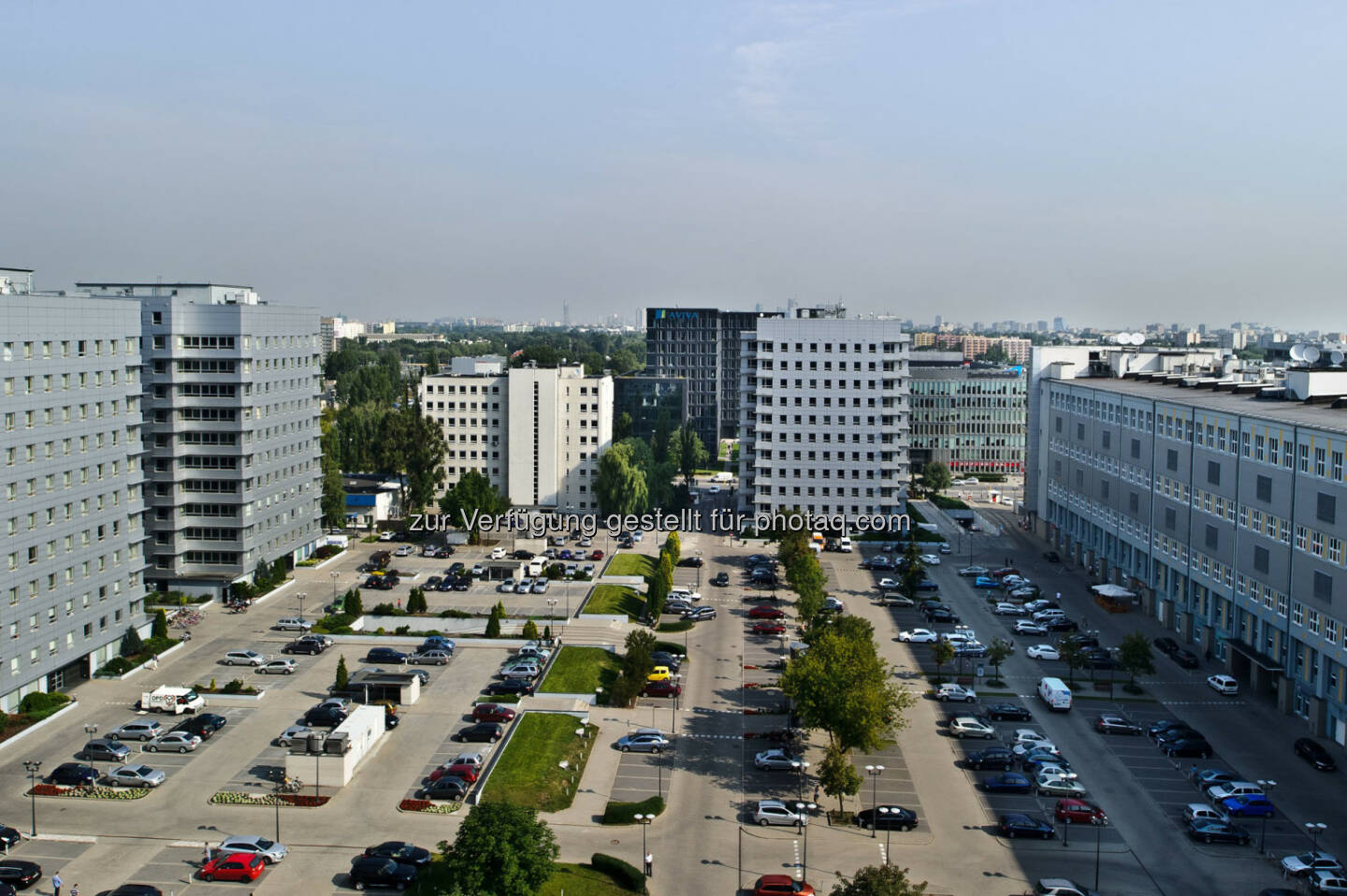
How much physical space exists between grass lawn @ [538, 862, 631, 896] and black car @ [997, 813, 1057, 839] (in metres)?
13.2

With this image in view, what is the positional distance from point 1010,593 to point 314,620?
43.0m

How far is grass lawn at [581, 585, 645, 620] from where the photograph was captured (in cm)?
6556

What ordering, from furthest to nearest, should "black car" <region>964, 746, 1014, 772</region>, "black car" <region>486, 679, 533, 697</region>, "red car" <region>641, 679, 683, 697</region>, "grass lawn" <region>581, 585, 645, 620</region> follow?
"grass lawn" <region>581, 585, 645, 620</region>, "red car" <region>641, 679, 683, 697</region>, "black car" <region>486, 679, 533, 697</region>, "black car" <region>964, 746, 1014, 772</region>

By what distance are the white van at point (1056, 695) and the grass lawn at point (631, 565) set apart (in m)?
30.2

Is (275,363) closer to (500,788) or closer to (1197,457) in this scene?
(500,788)

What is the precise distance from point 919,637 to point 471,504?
3899 cm

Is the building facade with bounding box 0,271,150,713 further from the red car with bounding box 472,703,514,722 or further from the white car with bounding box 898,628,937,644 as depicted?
the white car with bounding box 898,628,937,644

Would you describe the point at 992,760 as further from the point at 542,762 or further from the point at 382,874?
the point at 382,874

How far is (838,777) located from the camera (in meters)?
37.6

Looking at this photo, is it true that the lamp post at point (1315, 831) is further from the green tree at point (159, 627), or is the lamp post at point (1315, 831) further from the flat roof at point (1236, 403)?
the green tree at point (159, 627)

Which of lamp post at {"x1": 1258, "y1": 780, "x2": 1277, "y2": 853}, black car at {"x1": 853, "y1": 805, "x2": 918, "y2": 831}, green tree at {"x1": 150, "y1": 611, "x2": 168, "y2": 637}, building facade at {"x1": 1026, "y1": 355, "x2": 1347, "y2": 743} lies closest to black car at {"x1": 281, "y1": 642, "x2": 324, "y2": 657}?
green tree at {"x1": 150, "y1": 611, "x2": 168, "y2": 637}

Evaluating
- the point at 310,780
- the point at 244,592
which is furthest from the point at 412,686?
the point at 244,592

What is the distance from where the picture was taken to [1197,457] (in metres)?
60.2

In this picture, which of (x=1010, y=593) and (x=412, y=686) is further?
(x=1010, y=593)
